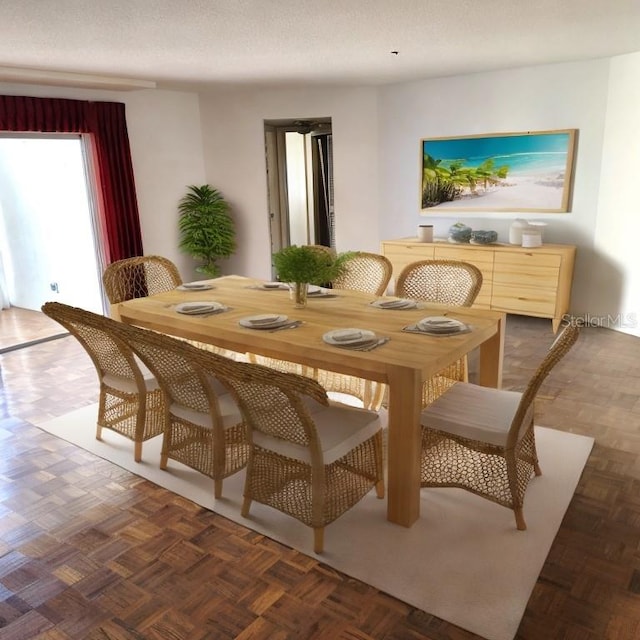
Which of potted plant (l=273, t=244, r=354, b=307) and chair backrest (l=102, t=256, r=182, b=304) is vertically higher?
potted plant (l=273, t=244, r=354, b=307)

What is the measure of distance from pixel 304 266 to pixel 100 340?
108 centimetres

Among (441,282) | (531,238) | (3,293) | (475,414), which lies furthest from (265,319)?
(3,293)

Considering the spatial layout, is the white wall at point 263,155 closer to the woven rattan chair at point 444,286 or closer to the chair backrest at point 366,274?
the chair backrest at point 366,274

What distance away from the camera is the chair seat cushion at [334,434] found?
2236 mm

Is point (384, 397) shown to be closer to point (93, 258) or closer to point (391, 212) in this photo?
point (391, 212)

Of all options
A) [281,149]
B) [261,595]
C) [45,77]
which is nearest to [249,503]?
[261,595]

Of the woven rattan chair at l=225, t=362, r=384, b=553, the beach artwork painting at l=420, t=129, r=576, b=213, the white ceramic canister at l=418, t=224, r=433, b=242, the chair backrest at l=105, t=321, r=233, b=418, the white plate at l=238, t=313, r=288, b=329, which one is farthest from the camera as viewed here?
the white ceramic canister at l=418, t=224, r=433, b=242

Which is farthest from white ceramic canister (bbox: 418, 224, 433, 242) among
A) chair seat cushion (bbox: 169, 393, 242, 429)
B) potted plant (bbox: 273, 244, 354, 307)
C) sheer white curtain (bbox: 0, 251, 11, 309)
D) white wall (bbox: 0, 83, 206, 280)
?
sheer white curtain (bbox: 0, 251, 11, 309)

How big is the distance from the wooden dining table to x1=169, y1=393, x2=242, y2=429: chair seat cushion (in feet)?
0.89

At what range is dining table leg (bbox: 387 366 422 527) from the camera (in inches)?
89.5

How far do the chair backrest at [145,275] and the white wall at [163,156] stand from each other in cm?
226

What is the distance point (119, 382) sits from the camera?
9.96 feet

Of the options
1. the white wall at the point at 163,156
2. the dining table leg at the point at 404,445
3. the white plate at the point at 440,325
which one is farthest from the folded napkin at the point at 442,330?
the white wall at the point at 163,156

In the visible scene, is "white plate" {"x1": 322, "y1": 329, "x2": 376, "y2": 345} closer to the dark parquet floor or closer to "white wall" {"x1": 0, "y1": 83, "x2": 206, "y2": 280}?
the dark parquet floor
